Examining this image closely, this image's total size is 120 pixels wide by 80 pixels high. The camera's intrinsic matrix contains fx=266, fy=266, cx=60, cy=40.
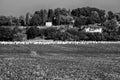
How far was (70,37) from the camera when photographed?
130 metres

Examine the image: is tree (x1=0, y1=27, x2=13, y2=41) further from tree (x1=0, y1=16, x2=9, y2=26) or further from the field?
the field

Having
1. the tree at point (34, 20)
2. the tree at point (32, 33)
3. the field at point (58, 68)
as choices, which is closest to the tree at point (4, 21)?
the tree at point (34, 20)

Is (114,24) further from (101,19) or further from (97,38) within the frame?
(101,19)

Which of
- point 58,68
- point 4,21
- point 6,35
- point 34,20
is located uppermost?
point 34,20

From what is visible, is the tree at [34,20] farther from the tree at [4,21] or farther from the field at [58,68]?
the field at [58,68]

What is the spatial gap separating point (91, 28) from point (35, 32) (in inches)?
1389

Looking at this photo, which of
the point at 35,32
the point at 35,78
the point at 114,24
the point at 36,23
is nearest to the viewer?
the point at 35,78

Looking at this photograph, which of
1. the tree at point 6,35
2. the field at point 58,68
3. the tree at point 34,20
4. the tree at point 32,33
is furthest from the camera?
the tree at point 34,20

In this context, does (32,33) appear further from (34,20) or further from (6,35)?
(34,20)

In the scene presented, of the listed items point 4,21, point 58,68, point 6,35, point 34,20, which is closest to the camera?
point 58,68

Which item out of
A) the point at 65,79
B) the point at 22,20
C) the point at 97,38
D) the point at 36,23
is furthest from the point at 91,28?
the point at 65,79

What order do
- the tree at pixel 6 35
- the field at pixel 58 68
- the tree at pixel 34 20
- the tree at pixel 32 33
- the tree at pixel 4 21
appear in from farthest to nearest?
the tree at pixel 34 20
the tree at pixel 4 21
the tree at pixel 32 33
the tree at pixel 6 35
the field at pixel 58 68

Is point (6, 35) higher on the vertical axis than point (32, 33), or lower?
higher

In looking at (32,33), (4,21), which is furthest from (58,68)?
(4,21)
